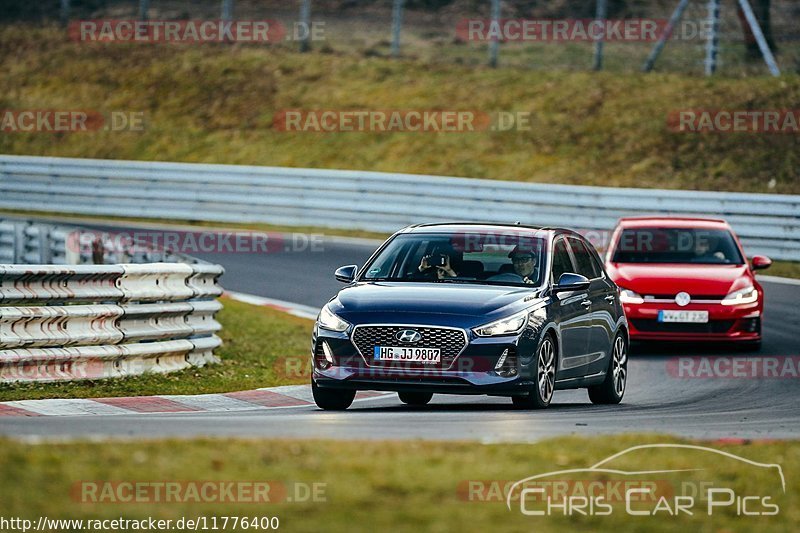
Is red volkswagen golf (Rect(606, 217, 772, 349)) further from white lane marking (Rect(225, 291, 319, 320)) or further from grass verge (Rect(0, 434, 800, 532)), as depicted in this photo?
grass verge (Rect(0, 434, 800, 532))

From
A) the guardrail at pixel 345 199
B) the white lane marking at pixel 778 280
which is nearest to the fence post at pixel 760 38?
the guardrail at pixel 345 199

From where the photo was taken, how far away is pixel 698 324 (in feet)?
55.5

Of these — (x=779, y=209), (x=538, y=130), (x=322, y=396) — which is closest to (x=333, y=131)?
(x=538, y=130)

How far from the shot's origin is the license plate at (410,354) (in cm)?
1146

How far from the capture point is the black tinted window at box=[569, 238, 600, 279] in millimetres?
13578

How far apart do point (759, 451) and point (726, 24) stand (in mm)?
41040

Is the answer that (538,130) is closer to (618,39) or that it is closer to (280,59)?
(618,39)

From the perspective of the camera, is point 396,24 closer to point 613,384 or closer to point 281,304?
point 281,304

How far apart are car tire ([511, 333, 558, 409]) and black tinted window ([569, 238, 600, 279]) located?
1.42 metres

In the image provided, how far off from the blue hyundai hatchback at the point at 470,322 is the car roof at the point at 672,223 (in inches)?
178
